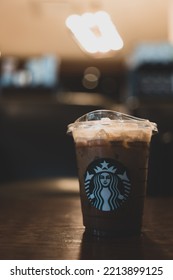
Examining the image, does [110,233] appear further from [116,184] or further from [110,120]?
[110,120]

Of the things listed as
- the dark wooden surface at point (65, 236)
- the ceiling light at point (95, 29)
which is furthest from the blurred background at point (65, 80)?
the dark wooden surface at point (65, 236)

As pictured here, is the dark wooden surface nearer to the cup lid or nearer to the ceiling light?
the cup lid

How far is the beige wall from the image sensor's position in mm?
7196

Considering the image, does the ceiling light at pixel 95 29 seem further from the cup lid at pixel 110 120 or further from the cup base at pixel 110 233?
the cup base at pixel 110 233

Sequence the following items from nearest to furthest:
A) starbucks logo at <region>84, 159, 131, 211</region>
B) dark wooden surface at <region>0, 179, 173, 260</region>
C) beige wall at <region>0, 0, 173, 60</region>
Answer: dark wooden surface at <region>0, 179, 173, 260</region>, starbucks logo at <region>84, 159, 131, 211</region>, beige wall at <region>0, 0, 173, 60</region>

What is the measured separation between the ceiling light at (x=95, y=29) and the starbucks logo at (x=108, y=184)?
5859mm

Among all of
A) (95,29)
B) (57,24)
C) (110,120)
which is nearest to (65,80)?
(57,24)

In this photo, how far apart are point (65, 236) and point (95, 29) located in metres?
6.08

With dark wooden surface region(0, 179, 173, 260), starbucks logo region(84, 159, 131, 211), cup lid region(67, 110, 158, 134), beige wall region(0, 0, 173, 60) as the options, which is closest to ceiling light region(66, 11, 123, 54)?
beige wall region(0, 0, 173, 60)

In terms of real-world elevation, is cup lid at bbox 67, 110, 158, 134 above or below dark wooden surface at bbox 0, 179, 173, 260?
above

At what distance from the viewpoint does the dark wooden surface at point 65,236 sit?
733mm

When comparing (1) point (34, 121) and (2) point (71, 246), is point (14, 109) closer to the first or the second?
(1) point (34, 121)

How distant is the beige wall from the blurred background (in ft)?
0.06

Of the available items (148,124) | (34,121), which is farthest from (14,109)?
(148,124)
